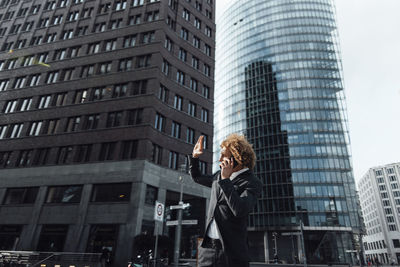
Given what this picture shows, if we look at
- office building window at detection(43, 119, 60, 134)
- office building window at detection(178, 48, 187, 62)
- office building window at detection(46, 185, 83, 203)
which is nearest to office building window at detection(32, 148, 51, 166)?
office building window at detection(43, 119, 60, 134)

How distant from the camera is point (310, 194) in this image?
63.3 meters

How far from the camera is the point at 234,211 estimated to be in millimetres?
2422

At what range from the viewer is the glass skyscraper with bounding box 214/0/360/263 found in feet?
200

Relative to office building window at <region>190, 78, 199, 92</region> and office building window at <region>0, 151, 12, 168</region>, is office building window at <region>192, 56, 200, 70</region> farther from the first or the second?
office building window at <region>0, 151, 12, 168</region>

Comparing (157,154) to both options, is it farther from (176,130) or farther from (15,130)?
(15,130)

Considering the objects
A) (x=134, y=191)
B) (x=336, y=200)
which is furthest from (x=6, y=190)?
(x=336, y=200)

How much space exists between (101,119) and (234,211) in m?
28.4

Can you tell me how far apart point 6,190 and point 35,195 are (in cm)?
449

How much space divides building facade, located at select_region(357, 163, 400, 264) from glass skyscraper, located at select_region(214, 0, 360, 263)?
58065 millimetres

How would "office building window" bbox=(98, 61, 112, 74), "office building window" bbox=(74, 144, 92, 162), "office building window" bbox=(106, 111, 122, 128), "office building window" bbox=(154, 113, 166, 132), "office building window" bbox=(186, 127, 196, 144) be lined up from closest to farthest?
"office building window" bbox=(74, 144, 92, 162) < "office building window" bbox=(154, 113, 166, 132) < "office building window" bbox=(106, 111, 122, 128) < "office building window" bbox=(186, 127, 196, 144) < "office building window" bbox=(98, 61, 112, 74)

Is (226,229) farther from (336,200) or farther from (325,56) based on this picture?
(325,56)

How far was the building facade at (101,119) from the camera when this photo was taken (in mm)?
24328

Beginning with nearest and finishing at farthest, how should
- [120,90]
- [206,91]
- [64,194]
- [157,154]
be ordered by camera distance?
[64,194] → [157,154] → [120,90] → [206,91]

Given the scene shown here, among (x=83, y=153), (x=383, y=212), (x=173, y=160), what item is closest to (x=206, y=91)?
(x=173, y=160)
